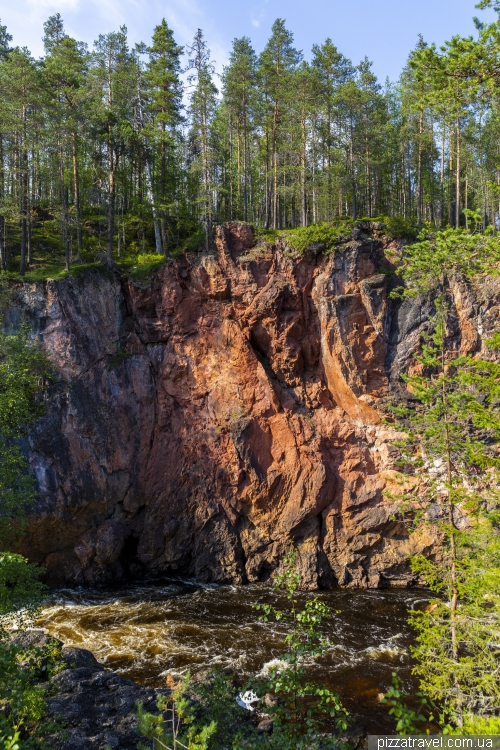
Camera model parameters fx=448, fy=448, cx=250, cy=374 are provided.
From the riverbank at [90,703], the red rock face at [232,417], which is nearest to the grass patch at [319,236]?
the red rock face at [232,417]

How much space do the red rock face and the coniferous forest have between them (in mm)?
4121

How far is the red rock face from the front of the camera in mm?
18359

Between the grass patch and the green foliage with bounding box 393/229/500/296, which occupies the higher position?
the grass patch

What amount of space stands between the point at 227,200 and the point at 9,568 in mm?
33241

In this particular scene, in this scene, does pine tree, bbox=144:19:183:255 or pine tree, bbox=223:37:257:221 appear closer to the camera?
pine tree, bbox=144:19:183:255

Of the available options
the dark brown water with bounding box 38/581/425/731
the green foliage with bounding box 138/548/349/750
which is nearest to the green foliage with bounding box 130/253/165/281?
the dark brown water with bounding box 38/581/425/731

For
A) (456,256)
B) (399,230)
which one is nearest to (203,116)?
(399,230)

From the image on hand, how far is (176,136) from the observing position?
25.7 m

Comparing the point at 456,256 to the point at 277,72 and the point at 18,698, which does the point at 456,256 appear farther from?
the point at 277,72

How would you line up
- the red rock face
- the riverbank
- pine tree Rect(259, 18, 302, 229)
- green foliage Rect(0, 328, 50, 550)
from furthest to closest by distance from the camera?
pine tree Rect(259, 18, 302, 229)
the red rock face
green foliage Rect(0, 328, 50, 550)
the riverbank

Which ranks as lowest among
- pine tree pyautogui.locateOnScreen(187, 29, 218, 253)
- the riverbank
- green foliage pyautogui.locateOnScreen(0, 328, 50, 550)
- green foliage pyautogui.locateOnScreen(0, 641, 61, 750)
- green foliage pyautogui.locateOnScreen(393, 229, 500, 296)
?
the riverbank

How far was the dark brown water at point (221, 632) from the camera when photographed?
40.7 ft

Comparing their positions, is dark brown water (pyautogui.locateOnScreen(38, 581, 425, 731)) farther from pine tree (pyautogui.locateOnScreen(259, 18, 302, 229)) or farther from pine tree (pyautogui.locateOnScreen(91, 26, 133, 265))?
pine tree (pyautogui.locateOnScreen(259, 18, 302, 229))

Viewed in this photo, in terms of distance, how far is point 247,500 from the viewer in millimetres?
19266
